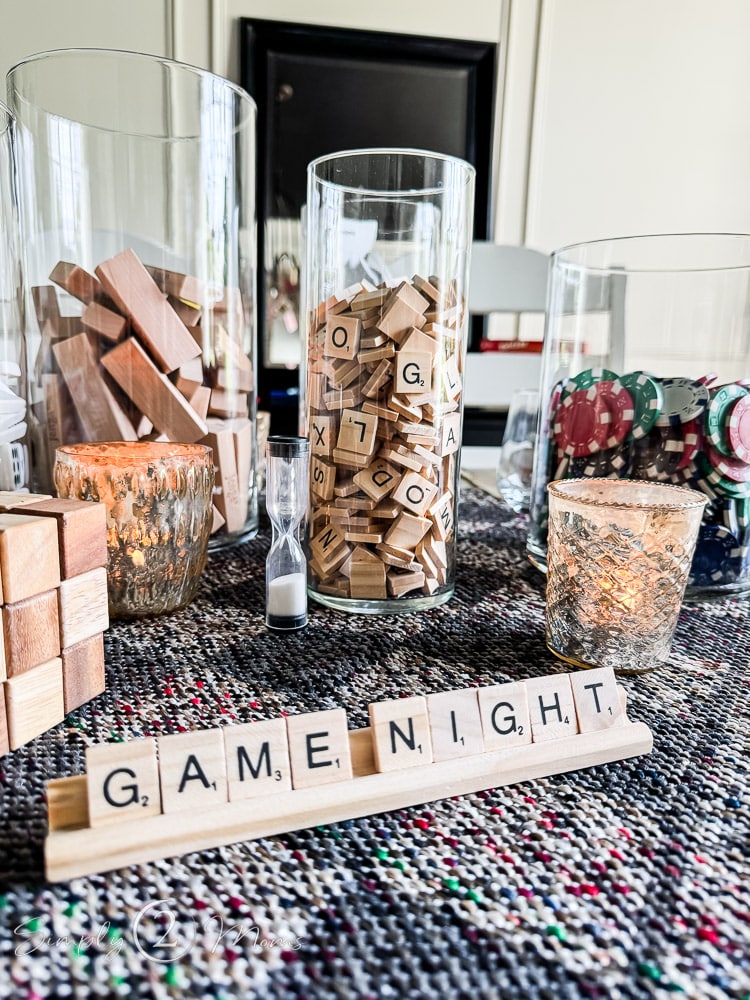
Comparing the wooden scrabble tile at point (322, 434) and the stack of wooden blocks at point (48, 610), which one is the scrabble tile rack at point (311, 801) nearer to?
the stack of wooden blocks at point (48, 610)

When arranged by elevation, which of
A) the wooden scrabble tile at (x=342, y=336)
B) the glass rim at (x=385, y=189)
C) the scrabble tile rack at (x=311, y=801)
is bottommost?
the scrabble tile rack at (x=311, y=801)

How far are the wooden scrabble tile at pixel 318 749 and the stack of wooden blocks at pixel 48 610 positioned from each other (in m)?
0.16

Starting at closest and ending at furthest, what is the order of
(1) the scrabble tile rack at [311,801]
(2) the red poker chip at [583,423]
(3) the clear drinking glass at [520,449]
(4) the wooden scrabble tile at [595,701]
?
(1) the scrabble tile rack at [311,801]
(4) the wooden scrabble tile at [595,701]
(2) the red poker chip at [583,423]
(3) the clear drinking glass at [520,449]

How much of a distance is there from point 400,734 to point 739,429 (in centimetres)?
45

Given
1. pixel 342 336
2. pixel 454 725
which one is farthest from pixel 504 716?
pixel 342 336

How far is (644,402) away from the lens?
0.64 meters

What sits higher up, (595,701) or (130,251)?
(130,251)

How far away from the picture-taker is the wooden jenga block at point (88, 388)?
2.32 feet

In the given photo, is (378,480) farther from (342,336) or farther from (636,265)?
(636,265)

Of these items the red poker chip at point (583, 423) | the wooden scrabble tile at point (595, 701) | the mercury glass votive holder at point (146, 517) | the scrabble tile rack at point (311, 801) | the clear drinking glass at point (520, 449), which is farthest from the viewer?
the clear drinking glass at point (520, 449)

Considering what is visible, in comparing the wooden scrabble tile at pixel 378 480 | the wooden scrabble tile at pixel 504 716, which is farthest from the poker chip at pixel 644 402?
the wooden scrabble tile at pixel 504 716

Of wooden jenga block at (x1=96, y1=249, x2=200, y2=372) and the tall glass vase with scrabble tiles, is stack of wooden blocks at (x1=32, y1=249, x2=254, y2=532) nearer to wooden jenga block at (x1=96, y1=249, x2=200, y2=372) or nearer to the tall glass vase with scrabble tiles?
wooden jenga block at (x1=96, y1=249, x2=200, y2=372)

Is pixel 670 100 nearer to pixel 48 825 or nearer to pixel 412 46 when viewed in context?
pixel 412 46

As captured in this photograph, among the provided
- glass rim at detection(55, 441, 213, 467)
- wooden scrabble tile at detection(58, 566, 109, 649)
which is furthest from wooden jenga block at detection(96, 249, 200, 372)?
wooden scrabble tile at detection(58, 566, 109, 649)
